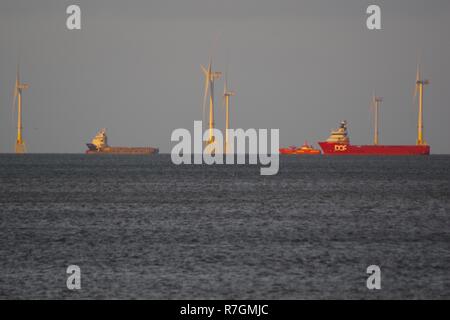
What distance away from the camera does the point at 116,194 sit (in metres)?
105

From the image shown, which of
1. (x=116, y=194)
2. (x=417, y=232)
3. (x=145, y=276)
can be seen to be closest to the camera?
(x=145, y=276)

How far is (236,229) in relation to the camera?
63.3 m

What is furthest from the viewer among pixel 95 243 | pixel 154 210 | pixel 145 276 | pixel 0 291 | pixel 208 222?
pixel 154 210

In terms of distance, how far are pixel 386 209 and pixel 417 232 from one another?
2106 cm

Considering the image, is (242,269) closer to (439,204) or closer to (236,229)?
(236,229)

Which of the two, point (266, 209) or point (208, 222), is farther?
point (266, 209)

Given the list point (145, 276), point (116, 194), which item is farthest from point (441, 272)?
point (116, 194)

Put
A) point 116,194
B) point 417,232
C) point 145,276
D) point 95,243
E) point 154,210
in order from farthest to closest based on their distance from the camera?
point 116,194
point 154,210
point 417,232
point 95,243
point 145,276

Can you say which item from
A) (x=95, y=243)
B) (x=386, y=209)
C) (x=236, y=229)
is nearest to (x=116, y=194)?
(x=386, y=209)

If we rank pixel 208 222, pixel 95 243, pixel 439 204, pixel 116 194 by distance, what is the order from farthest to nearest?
1. pixel 116 194
2. pixel 439 204
3. pixel 208 222
4. pixel 95 243

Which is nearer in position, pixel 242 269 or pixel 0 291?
pixel 0 291

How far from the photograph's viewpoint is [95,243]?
54.6 metres

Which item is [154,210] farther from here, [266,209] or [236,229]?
[236,229]

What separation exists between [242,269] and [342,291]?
6753mm
